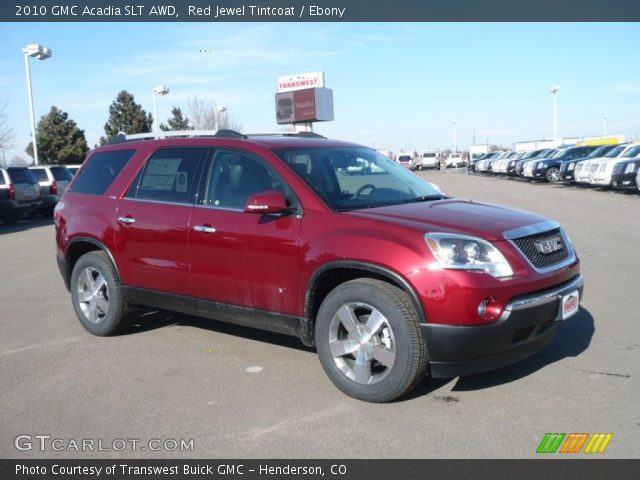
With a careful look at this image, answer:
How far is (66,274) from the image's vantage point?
21.6ft

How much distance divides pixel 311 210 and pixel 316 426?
1.51 m

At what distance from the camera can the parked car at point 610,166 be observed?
884 inches

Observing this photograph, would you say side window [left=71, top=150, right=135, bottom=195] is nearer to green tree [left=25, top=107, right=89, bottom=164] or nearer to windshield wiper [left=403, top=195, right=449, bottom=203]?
windshield wiper [left=403, top=195, right=449, bottom=203]

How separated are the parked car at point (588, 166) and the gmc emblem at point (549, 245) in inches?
845

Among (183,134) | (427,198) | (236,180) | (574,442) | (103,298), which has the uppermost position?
(183,134)

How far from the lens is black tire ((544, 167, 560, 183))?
3163cm

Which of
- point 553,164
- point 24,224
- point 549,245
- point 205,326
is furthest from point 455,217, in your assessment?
point 553,164

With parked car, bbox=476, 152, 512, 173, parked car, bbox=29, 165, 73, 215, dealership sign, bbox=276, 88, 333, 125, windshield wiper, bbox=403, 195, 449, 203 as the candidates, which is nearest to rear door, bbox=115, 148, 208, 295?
windshield wiper, bbox=403, 195, 449, 203

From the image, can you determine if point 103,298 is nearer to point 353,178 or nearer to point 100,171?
point 100,171

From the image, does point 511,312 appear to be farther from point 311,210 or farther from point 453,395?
point 311,210

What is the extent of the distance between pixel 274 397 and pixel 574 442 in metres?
1.96

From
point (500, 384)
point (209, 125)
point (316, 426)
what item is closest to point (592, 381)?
point (500, 384)

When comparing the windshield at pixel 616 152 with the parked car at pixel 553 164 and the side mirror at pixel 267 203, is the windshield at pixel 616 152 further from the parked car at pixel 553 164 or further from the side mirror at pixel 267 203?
the side mirror at pixel 267 203

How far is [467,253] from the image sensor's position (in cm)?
404
